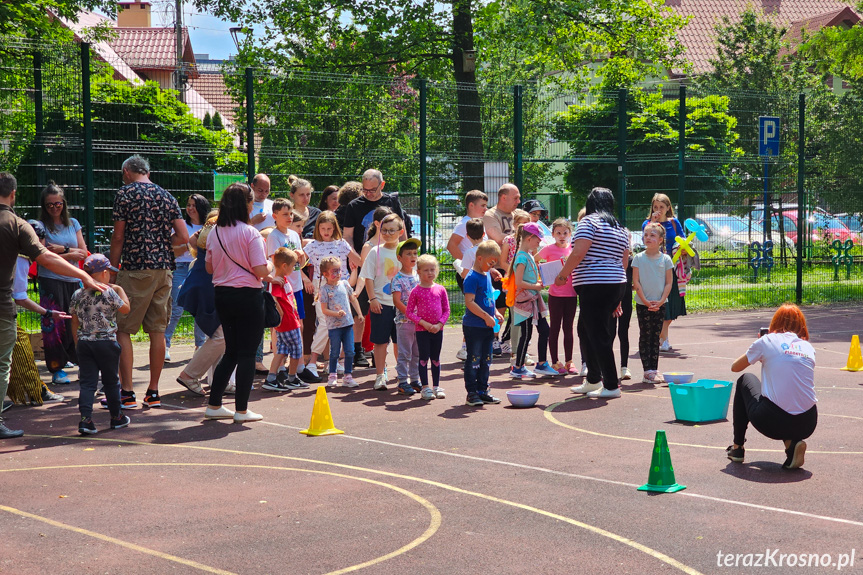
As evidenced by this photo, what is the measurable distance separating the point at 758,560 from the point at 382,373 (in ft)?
18.3

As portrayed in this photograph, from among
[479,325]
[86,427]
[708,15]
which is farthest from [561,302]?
[708,15]

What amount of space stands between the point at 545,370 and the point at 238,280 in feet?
12.6

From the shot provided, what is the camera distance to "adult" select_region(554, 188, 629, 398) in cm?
903

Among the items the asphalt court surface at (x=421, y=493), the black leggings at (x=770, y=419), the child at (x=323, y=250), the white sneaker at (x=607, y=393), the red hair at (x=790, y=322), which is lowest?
the asphalt court surface at (x=421, y=493)

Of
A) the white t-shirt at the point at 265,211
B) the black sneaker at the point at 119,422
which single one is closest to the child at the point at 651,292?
the white t-shirt at the point at 265,211

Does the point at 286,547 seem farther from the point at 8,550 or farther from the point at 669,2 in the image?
the point at 669,2

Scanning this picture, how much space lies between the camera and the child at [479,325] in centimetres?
887

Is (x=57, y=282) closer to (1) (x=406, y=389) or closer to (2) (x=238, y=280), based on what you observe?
(2) (x=238, y=280)

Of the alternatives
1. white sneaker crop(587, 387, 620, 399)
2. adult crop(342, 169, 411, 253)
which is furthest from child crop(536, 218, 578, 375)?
adult crop(342, 169, 411, 253)

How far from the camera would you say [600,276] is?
29.7 feet

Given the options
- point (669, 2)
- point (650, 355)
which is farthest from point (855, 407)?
point (669, 2)

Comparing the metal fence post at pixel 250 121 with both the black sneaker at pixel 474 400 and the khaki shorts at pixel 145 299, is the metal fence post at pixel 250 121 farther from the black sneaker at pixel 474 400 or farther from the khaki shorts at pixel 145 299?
the black sneaker at pixel 474 400

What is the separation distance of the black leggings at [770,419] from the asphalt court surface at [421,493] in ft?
0.83

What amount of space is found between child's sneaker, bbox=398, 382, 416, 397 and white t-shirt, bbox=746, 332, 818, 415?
3.73 m
